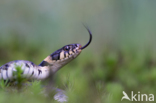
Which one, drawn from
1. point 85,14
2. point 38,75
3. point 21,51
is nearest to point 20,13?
point 85,14

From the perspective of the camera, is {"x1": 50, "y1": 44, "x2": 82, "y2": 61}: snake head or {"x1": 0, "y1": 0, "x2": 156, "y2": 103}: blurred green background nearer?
{"x1": 0, "y1": 0, "x2": 156, "y2": 103}: blurred green background

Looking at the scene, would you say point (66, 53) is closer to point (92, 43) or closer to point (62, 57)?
point (62, 57)

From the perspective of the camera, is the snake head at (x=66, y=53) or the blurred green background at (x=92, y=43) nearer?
the blurred green background at (x=92, y=43)

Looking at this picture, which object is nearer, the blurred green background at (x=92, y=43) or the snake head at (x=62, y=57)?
the blurred green background at (x=92, y=43)

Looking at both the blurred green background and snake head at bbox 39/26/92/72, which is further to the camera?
snake head at bbox 39/26/92/72

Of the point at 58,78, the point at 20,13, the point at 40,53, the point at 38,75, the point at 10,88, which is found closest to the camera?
the point at 10,88

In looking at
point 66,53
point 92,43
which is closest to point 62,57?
point 66,53

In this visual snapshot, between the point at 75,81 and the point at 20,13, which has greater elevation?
the point at 20,13

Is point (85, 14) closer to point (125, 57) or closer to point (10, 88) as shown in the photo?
point (125, 57)
